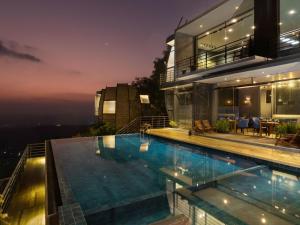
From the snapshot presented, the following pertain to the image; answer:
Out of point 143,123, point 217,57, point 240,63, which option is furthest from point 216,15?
point 143,123

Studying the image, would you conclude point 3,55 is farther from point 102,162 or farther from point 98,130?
point 102,162

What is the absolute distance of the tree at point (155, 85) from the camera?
2055cm

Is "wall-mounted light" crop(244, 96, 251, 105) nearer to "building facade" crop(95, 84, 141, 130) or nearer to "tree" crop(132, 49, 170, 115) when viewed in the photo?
"tree" crop(132, 49, 170, 115)

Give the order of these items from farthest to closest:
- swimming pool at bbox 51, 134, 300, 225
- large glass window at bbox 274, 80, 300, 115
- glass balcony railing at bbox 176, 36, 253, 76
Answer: glass balcony railing at bbox 176, 36, 253, 76, large glass window at bbox 274, 80, 300, 115, swimming pool at bbox 51, 134, 300, 225

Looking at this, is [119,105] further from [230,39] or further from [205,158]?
[205,158]

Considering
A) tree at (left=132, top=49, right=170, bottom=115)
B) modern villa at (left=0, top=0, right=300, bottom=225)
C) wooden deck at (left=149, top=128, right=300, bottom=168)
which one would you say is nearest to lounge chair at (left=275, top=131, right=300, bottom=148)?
modern villa at (left=0, top=0, right=300, bottom=225)

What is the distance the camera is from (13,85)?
3048 centimetres

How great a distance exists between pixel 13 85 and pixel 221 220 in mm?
35588

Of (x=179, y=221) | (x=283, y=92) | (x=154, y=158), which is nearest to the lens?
(x=179, y=221)

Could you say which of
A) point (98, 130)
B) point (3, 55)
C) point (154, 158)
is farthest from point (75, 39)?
point (154, 158)

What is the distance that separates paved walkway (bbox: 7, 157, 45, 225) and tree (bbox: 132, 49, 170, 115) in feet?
43.1

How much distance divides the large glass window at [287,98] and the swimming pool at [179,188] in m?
5.17

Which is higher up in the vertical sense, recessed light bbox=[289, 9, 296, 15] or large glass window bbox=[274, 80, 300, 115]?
recessed light bbox=[289, 9, 296, 15]

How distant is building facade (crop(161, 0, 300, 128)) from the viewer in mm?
8445
